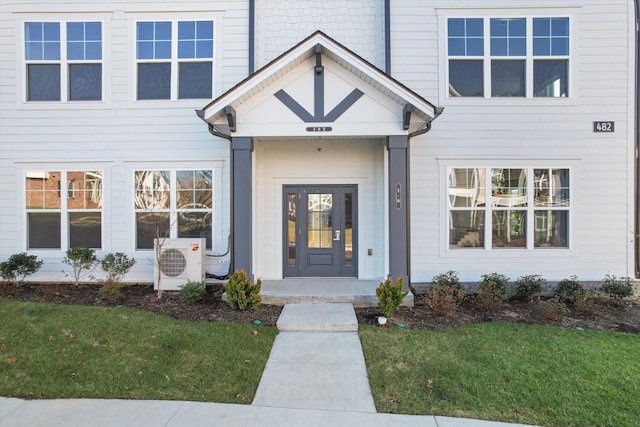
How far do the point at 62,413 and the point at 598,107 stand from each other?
10.2m

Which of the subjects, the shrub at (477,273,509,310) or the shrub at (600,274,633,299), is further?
the shrub at (600,274,633,299)

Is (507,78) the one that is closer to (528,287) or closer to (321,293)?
(528,287)

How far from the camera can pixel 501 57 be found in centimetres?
767

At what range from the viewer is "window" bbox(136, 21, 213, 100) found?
25.8ft

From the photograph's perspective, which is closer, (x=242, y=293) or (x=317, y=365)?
(x=317, y=365)

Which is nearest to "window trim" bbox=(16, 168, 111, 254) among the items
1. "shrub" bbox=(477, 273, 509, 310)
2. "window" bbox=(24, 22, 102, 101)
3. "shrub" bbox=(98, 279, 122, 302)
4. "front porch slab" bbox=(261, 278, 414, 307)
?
"window" bbox=(24, 22, 102, 101)

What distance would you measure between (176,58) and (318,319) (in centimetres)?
632

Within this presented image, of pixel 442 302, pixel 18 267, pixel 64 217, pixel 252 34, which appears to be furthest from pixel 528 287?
pixel 18 267

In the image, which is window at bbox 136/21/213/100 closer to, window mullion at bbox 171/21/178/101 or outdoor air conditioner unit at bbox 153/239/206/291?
window mullion at bbox 171/21/178/101

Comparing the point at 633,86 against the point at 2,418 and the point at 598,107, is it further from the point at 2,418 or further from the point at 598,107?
the point at 2,418

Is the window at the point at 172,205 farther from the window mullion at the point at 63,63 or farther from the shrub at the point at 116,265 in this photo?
the window mullion at the point at 63,63

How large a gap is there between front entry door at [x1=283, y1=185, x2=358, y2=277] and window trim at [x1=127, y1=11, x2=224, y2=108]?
2829 millimetres

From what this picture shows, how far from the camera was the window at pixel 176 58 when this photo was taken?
786cm

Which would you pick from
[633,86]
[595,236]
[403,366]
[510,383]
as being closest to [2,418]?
[403,366]
